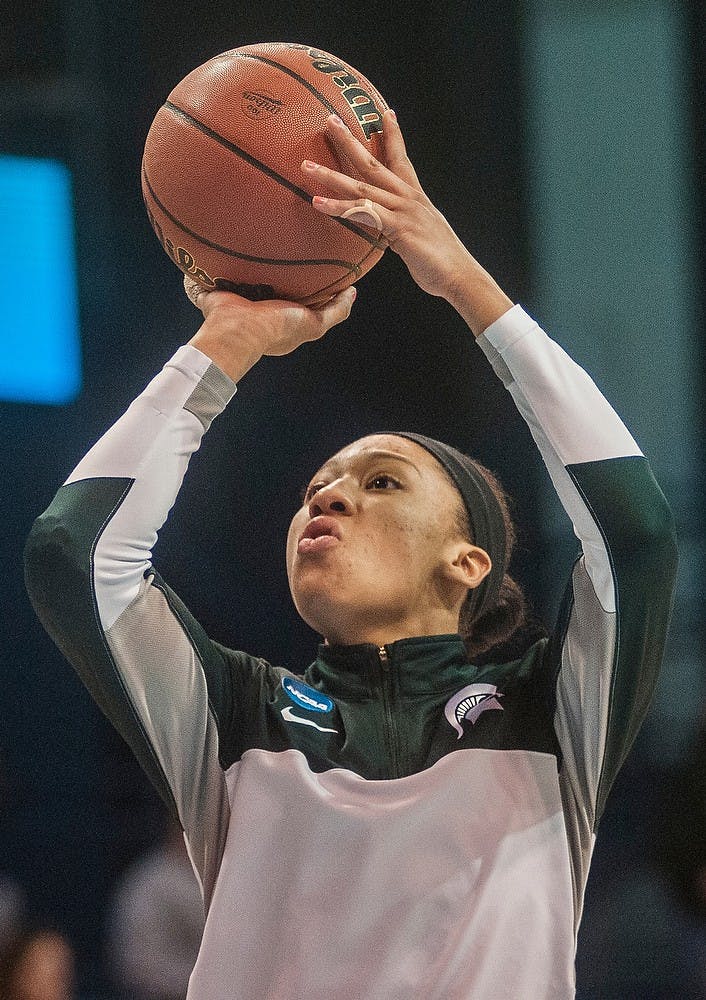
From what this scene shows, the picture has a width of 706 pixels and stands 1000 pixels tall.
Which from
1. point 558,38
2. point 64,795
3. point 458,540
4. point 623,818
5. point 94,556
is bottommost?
point 623,818

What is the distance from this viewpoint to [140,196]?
8.24 ft

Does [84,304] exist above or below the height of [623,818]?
above

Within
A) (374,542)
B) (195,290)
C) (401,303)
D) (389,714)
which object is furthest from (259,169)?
(401,303)

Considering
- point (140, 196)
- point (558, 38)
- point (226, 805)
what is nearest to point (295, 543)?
point (226, 805)

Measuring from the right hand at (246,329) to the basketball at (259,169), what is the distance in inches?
0.9

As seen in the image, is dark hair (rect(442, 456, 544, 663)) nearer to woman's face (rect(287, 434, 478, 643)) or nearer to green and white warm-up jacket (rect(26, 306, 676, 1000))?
woman's face (rect(287, 434, 478, 643))

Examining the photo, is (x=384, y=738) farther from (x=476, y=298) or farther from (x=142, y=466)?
(x=476, y=298)

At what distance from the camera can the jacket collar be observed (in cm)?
155

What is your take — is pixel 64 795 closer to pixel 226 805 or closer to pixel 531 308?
pixel 226 805

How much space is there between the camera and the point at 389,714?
1.53m

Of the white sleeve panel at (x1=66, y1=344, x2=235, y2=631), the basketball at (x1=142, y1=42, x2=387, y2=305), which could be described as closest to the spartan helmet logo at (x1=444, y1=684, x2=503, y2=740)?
the white sleeve panel at (x1=66, y1=344, x2=235, y2=631)

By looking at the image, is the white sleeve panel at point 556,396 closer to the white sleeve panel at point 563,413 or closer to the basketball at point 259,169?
the white sleeve panel at point 563,413

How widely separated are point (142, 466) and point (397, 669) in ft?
1.41

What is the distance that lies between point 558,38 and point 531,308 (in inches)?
23.0
